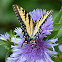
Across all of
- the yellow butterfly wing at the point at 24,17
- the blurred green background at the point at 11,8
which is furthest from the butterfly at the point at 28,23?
the blurred green background at the point at 11,8

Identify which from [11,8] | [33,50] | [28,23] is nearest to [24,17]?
[28,23]

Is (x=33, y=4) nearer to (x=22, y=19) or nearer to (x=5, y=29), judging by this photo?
(x=5, y=29)

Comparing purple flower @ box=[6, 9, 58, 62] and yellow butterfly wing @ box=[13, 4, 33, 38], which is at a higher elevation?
yellow butterfly wing @ box=[13, 4, 33, 38]

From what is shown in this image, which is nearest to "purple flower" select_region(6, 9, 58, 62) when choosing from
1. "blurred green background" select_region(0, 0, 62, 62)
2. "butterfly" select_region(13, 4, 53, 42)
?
"butterfly" select_region(13, 4, 53, 42)

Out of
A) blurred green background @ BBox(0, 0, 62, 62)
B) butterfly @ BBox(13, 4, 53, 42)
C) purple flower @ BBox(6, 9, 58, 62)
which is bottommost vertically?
purple flower @ BBox(6, 9, 58, 62)

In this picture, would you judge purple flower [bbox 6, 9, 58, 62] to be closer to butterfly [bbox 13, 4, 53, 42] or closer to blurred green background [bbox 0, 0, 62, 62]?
butterfly [bbox 13, 4, 53, 42]

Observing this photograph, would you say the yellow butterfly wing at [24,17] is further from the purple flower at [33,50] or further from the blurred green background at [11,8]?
the blurred green background at [11,8]

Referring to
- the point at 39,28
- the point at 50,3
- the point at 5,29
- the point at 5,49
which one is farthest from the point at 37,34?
the point at 50,3

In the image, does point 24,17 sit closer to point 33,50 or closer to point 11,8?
point 33,50

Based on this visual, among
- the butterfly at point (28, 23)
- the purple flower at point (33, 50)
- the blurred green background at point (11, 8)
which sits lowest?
the purple flower at point (33, 50)
